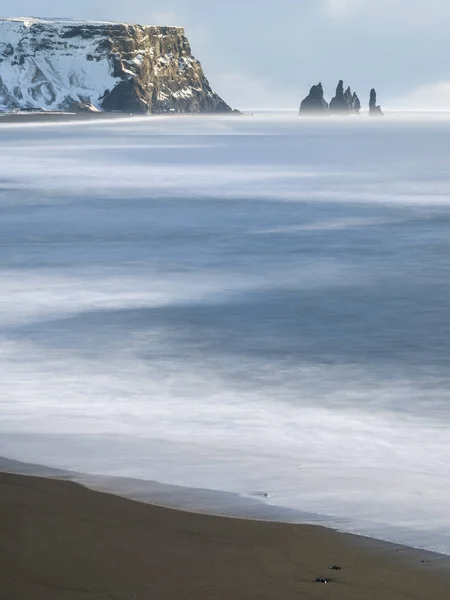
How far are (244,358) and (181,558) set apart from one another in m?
5.41

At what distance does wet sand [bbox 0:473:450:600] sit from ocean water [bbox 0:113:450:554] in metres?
0.38

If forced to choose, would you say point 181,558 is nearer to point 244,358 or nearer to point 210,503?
point 210,503

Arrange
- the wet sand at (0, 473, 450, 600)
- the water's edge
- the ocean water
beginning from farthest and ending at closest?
the ocean water → the water's edge → the wet sand at (0, 473, 450, 600)

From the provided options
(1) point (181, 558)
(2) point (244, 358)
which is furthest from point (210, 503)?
(2) point (244, 358)

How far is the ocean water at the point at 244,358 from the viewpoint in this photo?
6.62 meters

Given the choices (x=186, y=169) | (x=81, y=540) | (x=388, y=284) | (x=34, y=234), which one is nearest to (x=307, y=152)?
(x=186, y=169)

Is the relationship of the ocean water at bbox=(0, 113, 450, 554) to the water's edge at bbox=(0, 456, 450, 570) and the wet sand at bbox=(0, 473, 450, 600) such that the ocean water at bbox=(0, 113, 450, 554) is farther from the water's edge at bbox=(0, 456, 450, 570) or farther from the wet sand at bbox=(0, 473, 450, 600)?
the wet sand at bbox=(0, 473, 450, 600)

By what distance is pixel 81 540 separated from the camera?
17.2ft

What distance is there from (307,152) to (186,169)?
22.7 meters

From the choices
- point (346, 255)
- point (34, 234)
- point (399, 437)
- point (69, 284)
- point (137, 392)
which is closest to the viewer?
point (399, 437)

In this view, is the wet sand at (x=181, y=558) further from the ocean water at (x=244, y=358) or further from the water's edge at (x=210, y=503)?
the ocean water at (x=244, y=358)

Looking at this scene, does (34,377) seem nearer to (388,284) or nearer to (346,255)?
(388,284)

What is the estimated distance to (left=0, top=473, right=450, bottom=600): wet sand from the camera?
4672mm

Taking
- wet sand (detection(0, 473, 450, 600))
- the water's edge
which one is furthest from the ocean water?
wet sand (detection(0, 473, 450, 600))
